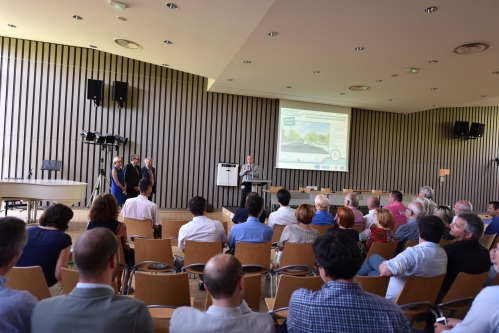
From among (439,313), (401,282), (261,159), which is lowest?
(439,313)

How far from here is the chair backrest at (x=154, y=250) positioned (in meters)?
3.08

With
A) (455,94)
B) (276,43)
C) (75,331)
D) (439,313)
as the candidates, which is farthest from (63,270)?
(455,94)

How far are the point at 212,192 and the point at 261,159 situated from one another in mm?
1845

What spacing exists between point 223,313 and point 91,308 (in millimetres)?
486

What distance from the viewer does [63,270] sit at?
6.75 feet

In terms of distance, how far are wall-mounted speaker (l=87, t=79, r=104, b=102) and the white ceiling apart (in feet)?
3.20

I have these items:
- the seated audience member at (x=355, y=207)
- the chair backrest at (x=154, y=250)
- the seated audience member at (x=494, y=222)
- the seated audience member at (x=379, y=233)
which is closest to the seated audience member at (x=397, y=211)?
the seated audience member at (x=355, y=207)

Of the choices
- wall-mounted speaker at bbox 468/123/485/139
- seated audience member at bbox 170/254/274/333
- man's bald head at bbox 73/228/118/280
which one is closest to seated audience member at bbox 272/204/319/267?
seated audience member at bbox 170/254/274/333

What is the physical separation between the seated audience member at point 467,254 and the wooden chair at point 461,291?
0.47 feet

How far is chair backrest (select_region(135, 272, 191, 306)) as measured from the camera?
6.88ft

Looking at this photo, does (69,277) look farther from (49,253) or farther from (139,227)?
(139,227)

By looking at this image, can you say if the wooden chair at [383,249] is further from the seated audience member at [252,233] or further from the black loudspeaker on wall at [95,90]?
the black loudspeaker on wall at [95,90]

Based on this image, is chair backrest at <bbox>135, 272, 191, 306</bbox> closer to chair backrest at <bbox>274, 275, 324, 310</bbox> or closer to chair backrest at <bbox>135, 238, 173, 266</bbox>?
chair backrest at <bbox>274, 275, 324, 310</bbox>

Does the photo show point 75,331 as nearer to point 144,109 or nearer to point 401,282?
point 401,282
